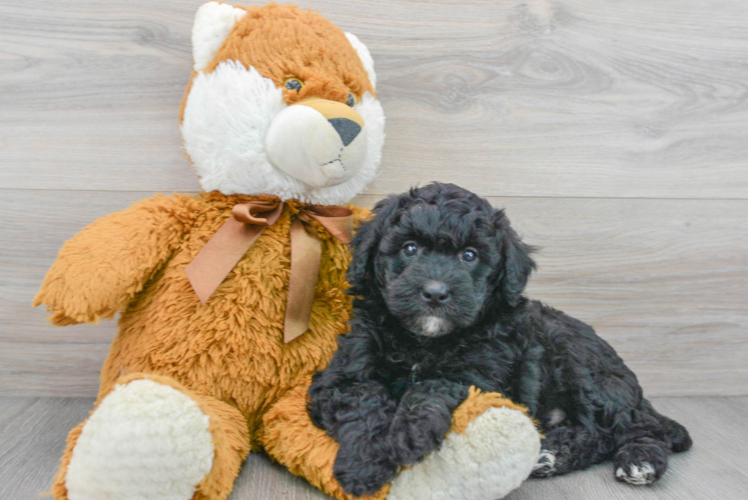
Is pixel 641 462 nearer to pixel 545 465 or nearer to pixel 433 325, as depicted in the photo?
pixel 545 465

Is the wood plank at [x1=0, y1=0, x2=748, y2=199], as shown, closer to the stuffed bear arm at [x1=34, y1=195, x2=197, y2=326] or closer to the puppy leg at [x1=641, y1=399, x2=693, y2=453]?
the stuffed bear arm at [x1=34, y1=195, x2=197, y2=326]

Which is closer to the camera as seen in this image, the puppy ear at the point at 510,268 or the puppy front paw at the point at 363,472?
the puppy front paw at the point at 363,472

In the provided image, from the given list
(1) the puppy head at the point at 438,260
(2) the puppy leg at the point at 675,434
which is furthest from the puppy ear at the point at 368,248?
(2) the puppy leg at the point at 675,434

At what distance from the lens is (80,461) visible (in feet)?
3.01

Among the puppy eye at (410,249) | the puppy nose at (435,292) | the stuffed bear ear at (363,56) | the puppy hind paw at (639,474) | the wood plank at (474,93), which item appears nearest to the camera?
the puppy nose at (435,292)

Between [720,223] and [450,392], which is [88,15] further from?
[720,223]

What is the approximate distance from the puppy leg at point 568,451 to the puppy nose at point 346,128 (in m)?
0.79

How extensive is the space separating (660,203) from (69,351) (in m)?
1.82

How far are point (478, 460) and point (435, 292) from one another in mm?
297

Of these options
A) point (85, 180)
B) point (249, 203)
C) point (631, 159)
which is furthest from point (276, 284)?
point (631, 159)

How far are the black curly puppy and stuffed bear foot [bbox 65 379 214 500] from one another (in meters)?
0.26

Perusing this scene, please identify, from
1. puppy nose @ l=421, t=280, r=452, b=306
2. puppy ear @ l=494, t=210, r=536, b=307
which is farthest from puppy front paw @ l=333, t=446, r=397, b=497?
puppy ear @ l=494, t=210, r=536, b=307

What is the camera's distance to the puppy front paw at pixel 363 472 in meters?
0.97

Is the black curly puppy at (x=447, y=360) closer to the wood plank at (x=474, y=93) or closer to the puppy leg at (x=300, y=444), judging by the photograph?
the puppy leg at (x=300, y=444)
